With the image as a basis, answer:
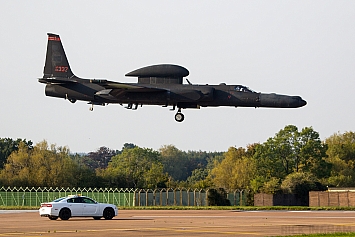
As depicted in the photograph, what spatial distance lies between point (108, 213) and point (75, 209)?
1.72 m

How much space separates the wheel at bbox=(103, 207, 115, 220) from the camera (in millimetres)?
35625

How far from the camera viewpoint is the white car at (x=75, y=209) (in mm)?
34906

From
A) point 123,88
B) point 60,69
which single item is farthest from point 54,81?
point 123,88

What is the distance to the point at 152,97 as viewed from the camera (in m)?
40.4

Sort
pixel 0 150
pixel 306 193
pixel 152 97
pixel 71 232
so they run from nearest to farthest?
pixel 71 232
pixel 152 97
pixel 306 193
pixel 0 150

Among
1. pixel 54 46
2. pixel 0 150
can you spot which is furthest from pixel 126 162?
pixel 54 46

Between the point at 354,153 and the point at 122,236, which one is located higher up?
the point at 354,153

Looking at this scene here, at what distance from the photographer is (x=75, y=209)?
1391 inches

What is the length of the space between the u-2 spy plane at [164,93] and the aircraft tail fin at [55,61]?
1943 millimetres

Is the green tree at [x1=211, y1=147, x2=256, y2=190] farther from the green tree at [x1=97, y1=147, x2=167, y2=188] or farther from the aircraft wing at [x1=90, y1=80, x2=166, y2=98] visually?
the aircraft wing at [x1=90, y1=80, x2=166, y2=98]

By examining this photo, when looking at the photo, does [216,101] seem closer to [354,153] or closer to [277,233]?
[277,233]

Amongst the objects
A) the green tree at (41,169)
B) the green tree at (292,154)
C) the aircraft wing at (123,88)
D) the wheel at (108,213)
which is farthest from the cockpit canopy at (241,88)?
the green tree at (292,154)

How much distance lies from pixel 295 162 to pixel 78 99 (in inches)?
2457

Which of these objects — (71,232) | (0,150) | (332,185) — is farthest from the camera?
(0,150)
